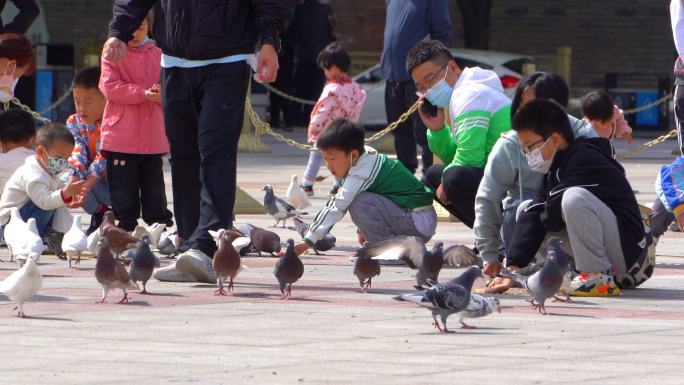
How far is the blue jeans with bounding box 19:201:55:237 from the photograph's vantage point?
975 cm

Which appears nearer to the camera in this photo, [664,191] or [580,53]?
[664,191]

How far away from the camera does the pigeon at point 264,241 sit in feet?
31.2

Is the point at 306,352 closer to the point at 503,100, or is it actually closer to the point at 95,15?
the point at 503,100

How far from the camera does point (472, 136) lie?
30.6ft

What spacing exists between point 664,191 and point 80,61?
23.8 metres

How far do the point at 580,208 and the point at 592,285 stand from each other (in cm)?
42

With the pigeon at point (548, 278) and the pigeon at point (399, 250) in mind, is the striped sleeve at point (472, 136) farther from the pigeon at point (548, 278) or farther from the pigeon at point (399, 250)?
the pigeon at point (548, 278)

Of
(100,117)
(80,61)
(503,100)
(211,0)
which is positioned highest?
(211,0)

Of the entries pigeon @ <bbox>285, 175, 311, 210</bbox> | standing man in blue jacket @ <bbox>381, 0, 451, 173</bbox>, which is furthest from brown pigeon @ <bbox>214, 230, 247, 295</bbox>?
standing man in blue jacket @ <bbox>381, 0, 451, 173</bbox>

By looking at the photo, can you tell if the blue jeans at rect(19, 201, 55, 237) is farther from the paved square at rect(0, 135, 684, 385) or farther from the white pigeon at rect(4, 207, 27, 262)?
the white pigeon at rect(4, 207, 27, 262)

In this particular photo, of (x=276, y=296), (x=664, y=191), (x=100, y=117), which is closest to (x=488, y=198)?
(x=276, y=296)

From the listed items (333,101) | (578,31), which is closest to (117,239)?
(333,101)

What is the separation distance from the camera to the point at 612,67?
35250mm

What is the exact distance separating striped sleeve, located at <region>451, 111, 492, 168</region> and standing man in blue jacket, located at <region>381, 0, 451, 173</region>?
4200mm
